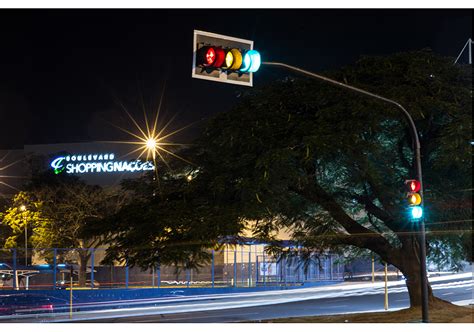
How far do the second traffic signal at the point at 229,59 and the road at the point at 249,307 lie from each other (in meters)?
18.4

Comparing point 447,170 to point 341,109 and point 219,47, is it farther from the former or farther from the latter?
point 219,47

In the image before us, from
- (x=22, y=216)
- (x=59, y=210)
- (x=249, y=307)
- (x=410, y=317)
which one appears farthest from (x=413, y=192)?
(x=22, y=216)

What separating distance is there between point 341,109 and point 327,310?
1661 cm

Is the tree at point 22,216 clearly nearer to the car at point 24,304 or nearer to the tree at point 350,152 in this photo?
the car at point 24,304

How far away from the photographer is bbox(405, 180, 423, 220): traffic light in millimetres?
19625

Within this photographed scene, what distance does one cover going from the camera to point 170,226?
22.4 metres

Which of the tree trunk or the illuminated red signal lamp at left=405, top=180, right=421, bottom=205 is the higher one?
the illuminated red signal lamp at left=405, top=180, right=421, bottom=205

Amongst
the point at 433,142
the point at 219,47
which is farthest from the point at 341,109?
the point at 219,47

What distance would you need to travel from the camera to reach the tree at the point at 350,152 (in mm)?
21328

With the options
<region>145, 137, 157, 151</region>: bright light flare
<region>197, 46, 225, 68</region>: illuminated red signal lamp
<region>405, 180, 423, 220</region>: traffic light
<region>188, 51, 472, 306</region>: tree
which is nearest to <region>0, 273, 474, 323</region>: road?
<region>188, 51, 472, 306</region>: tree

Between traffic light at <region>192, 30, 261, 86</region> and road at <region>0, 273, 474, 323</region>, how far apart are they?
722 inches

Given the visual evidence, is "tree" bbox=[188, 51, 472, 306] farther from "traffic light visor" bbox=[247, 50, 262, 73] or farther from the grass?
"traffic light visor" bbox=[247, 50, 262, 73]

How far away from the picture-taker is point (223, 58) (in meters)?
12.4

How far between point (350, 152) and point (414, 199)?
254cm
